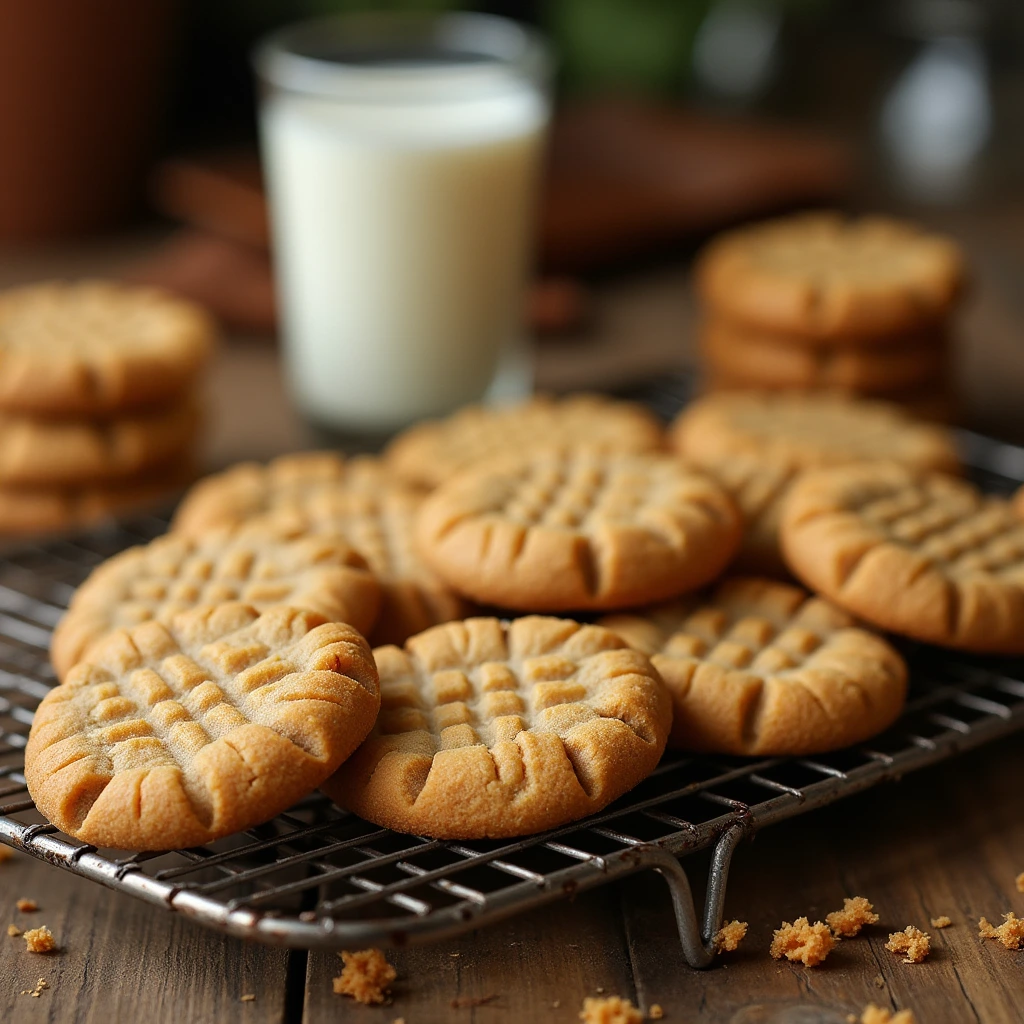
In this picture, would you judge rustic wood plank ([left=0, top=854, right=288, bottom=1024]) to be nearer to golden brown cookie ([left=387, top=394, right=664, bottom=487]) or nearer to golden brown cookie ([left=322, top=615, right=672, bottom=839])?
golden brown cookie ([left=322, top=615, right=672, bottom=839])

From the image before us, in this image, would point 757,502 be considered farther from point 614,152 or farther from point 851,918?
point 614,152

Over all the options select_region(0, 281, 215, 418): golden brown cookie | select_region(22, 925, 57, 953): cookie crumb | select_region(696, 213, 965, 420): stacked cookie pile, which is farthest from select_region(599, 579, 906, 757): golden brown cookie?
select_region(0, 281, 215, 418): golden brown cookie

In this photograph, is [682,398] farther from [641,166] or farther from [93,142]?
[93,142]

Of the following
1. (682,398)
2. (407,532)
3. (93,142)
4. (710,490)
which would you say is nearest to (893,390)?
(682,398)

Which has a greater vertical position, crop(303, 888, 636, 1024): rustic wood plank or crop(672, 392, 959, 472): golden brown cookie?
crop(672, 392, 959, 472): golden brown cookie

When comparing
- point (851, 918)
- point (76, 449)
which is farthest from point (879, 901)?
point (76, 449)

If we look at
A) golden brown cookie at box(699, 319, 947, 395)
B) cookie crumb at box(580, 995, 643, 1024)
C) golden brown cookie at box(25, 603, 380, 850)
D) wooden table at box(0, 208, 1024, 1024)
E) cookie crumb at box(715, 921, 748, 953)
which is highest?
golden brown cookie at box(25, 603, 380, 850)

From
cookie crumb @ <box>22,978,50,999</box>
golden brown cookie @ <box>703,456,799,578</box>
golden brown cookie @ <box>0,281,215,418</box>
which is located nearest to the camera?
cookie crumb @ <box>22,978,50,999</box>

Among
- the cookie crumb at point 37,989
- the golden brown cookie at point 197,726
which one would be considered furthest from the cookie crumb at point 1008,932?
A: the cookie crumb at point 37,989
